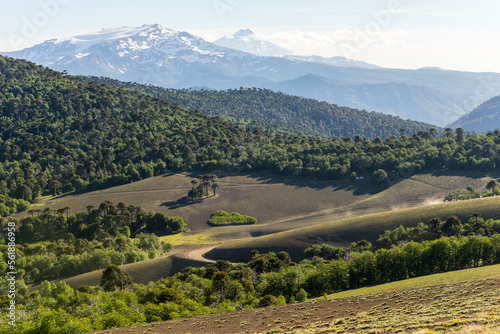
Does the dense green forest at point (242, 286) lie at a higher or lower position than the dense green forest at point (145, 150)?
lower

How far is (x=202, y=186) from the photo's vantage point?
438ft

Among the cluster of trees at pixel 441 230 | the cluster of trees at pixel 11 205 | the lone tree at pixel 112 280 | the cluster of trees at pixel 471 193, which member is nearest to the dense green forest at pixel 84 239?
the cluster of trees at pixel 11 205

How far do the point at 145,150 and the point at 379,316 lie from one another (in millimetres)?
145737

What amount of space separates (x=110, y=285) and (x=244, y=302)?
21684mm

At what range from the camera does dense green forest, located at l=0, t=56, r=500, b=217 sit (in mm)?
143250

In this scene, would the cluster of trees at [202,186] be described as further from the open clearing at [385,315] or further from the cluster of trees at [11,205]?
the open clearing at [385,315]

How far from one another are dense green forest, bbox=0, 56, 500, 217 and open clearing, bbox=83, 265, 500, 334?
3761 inches

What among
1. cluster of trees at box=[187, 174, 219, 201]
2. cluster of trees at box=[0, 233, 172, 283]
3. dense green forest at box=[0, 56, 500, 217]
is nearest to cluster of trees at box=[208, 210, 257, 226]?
cluster of trees at box=[187, 174, 219, 201]

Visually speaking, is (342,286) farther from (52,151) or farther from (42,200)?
A: (52,151)

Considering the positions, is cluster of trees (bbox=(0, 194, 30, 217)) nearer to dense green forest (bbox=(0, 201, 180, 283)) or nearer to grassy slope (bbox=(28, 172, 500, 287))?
grassy slope (bbox=(28, 172, 500, 287))

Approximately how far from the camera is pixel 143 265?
7644cm

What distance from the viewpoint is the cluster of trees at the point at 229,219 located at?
115 meters

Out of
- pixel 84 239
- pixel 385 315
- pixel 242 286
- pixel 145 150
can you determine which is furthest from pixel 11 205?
pixel 385 315

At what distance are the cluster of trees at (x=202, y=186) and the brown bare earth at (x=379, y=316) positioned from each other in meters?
88.0
